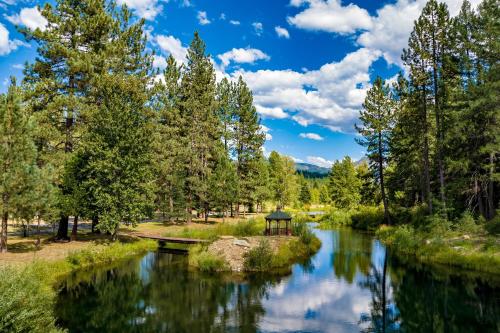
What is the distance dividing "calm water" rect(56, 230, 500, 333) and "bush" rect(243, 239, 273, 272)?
6.39ft

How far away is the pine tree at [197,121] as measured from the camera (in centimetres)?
4947

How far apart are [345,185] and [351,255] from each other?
4980 cm

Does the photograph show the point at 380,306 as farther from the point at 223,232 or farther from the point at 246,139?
the point at 246,139

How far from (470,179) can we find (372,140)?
53.1 feet

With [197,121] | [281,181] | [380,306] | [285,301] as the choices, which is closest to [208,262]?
[285,301]

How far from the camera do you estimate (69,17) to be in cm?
2934

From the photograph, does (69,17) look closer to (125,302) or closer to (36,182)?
(36,182)

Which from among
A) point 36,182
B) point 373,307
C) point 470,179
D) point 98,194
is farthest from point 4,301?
point 470,179

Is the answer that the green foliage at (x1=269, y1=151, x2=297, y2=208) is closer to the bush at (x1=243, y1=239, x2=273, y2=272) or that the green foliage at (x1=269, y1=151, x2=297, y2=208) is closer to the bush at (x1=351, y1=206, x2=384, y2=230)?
the bush at (x1=351, y1=206, x2=384, y2=230)

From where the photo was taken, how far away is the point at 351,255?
32250mm

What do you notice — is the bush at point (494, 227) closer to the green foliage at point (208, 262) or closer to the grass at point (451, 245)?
the grass at point (451, 245)

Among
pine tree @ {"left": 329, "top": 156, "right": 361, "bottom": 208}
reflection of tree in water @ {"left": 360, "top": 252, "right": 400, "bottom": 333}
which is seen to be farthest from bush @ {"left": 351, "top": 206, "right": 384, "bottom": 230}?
reflection of tree in water @ {"left": 360, "top": 252, "right": 400, "bottom": 333}

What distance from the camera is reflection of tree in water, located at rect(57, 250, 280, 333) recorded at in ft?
51.5

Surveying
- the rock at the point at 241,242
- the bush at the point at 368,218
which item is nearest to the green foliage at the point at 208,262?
the rock at the point at 241,242
